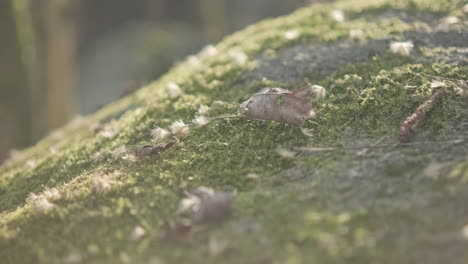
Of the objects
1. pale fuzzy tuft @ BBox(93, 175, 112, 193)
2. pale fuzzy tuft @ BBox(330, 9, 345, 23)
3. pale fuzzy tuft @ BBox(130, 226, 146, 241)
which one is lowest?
pale fuzzy tuft @ BBox(130, 226, 146, 241)

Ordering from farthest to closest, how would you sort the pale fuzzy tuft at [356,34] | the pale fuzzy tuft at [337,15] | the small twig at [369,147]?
1. the pale fuzzy tuft at [337,15]
2. the pale fuzzy tuft at [356,34]
3. the small twig at [369,147]

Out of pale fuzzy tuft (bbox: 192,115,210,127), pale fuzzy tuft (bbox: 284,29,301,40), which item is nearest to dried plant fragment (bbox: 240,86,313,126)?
pale fuzzy tuft (bbox: 192,115,210,127)

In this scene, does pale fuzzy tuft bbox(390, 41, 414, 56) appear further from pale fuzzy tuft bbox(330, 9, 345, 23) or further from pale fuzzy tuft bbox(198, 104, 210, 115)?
pale fuzzy tuft bbox(198, 104, 210, 115)

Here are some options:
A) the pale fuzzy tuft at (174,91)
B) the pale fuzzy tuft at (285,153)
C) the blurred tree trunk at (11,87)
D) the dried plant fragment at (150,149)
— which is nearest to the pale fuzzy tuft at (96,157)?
the dried plant fragment at (150,149)

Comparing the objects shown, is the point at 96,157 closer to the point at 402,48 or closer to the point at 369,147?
the point at 369,147

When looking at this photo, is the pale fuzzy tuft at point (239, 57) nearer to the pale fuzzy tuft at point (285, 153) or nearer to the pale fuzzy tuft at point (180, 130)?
the pale fuzzy tuft at point (180, 130)

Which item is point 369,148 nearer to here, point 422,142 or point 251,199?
point 422,142
